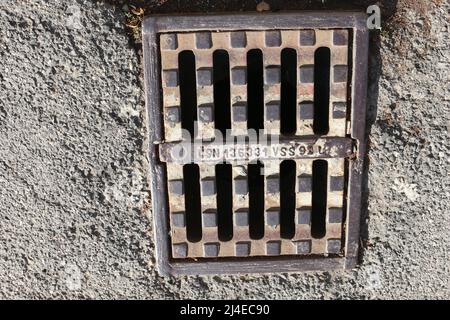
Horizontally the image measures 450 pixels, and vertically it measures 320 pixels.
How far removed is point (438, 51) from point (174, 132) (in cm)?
92

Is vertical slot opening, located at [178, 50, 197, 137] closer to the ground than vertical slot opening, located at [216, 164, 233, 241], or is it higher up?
higher up

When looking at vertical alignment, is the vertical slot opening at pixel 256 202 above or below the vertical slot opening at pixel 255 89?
below

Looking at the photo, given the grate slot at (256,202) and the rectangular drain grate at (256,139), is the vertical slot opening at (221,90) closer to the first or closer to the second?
the rectangular drain grate at (256,139)

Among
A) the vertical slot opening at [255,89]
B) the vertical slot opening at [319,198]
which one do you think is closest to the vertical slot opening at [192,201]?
the vertical slot opening at [255,89]

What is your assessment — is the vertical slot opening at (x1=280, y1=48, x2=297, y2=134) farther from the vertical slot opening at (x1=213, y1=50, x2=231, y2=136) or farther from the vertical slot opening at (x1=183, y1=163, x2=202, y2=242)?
the vertical slot opening at (x1=183, y1=163, x2=202, y2=242)

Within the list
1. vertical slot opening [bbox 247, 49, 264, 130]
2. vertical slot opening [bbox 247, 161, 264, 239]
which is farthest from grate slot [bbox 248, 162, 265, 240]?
vertical slot opening [bbox 247, 49, 264, 130]

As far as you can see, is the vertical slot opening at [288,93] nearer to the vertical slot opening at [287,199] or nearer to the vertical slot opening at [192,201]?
the vertical slot opening at [287,199]

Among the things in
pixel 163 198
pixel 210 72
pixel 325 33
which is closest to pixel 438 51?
pixel 325 33

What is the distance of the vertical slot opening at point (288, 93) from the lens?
5.95ft

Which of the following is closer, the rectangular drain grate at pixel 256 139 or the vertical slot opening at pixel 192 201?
the rectangular drain grate at pixel 256 139

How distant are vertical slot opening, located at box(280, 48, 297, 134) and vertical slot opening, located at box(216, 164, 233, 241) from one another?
251 mm

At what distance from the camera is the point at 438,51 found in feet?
5.88

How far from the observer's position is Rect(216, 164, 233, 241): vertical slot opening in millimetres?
1884

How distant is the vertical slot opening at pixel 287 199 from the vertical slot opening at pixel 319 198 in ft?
0.24
